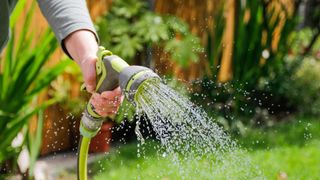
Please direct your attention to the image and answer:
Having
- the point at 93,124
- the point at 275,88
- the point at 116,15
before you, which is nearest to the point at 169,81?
the point at 116,15

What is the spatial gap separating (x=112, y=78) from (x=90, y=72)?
0.41 feet

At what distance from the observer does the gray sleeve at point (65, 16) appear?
162 centimetres

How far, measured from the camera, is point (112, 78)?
1.49 m

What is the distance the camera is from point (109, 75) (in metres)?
1.49

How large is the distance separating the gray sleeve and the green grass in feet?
6.49

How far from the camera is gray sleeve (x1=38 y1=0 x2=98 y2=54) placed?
5.30 ft

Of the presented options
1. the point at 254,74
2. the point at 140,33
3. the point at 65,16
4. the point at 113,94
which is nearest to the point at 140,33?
the point at 140,33

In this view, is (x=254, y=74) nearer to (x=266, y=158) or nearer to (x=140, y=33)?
(x=140, y=33)

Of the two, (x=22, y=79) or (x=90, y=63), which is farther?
(x=22, y=79)

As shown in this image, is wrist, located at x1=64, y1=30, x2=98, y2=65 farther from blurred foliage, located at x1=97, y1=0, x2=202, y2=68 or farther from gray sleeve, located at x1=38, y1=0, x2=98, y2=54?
blurred foliage, located at x1=97, y1=0, x2=202, y2=68

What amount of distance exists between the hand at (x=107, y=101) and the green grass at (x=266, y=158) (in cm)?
196

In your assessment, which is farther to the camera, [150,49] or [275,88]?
[275,88]

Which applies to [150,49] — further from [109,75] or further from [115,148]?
[109,75]

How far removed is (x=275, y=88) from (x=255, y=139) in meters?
1.09
